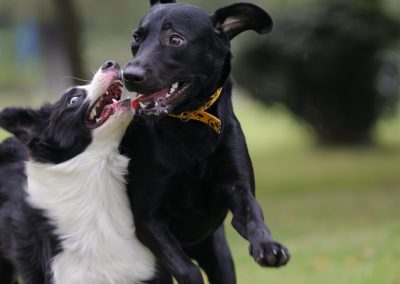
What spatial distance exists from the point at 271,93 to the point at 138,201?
1217 centimetres

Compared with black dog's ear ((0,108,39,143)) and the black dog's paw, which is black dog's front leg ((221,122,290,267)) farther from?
black dog's ear ((0,108,39,143))

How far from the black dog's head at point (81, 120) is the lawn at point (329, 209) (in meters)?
3.13

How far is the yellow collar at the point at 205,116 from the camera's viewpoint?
4.73m

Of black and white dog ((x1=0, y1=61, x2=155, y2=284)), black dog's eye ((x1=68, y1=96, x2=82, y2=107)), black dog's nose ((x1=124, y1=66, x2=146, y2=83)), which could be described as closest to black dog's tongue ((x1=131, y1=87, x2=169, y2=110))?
black dog's nose ((x1=124, y1=66, x2=146, y2=83))

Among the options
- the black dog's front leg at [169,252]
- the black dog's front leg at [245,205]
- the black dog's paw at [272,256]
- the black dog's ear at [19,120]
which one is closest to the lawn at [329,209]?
the black dog's front leg at [245,205]

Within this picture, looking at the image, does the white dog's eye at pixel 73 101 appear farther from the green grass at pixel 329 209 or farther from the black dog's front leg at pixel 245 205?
the green grass at pixel 329 209

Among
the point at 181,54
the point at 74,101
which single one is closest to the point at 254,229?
the point at 181,54

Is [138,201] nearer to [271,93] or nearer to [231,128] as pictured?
[231,128]

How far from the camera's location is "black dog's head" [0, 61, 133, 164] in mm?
4914

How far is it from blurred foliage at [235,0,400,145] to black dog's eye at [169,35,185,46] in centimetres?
1202

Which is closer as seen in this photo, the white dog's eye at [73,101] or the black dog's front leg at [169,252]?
the black dog's front leg at [169,252]

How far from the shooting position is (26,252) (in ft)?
16.9

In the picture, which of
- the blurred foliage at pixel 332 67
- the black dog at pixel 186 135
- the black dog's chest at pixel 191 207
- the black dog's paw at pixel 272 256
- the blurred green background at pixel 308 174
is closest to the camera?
the black dog's paw at pixel 272 256

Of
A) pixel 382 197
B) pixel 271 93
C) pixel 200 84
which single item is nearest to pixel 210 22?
pixel 200 84
